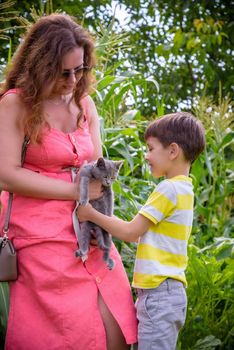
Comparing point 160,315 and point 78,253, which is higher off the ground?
point 78,253

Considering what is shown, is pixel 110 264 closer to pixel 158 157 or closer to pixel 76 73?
pixel 158 157

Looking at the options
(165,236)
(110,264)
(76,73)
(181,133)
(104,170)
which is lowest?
(110,264)

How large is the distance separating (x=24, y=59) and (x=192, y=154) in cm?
72

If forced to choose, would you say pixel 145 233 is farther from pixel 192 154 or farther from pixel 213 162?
pixel 213 162

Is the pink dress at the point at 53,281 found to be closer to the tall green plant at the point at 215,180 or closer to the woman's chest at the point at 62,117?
the woman's chest at the point at 62,117

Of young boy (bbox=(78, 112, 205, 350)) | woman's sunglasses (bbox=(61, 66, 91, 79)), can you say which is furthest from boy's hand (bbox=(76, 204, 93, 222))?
woman's sunglasses (bbox=(61, 66, 91, 79))

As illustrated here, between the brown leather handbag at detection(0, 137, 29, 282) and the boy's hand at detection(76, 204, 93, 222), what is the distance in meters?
0.25

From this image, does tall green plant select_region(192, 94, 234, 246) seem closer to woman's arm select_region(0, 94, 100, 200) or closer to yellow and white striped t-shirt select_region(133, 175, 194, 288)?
yellow and white striped t-shirt select_region(133, 175, 194, 288)

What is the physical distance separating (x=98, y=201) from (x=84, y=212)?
0.08 metres

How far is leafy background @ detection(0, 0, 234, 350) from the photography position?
3863 mm

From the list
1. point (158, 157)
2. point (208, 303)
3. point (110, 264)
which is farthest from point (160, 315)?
point (208, 303)

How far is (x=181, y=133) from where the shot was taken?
2.93 metres

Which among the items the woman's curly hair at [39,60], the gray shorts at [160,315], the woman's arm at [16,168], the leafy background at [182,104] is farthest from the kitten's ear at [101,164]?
the leafy background at [182,104]

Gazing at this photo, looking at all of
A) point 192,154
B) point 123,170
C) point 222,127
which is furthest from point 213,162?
point 192,154
